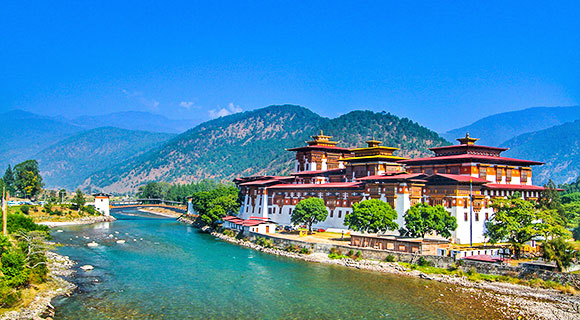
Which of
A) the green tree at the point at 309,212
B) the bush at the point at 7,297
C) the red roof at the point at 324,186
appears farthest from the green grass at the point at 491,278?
the bush at the point at 7,297

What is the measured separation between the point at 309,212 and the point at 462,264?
94.7 ft

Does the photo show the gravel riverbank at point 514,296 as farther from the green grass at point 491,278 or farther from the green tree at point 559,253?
the green tree at point 559,253

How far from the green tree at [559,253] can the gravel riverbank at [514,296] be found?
371 cm

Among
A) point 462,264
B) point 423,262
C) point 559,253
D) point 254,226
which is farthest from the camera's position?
point 254,226

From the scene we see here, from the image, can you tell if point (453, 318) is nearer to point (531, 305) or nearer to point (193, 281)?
point (531, 305)

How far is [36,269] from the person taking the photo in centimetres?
4431

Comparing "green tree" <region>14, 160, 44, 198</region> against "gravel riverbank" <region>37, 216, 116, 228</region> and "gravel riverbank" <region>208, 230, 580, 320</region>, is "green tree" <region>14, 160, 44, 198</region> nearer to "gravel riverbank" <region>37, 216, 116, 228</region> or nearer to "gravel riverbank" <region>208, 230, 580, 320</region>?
"gravel riverbank" <region>37, 216, 116, 228</region>

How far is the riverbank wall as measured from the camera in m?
46.8

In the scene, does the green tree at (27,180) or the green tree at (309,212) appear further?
the green tree at (27,180)

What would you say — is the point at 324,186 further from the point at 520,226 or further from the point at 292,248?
the point at 520,226

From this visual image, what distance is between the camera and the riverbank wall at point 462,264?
46812 millimetres

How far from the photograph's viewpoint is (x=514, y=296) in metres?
45.0

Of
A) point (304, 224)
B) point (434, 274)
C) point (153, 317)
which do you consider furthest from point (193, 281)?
point (304, 224)

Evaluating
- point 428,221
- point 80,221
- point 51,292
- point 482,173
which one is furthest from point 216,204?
point 51,292
